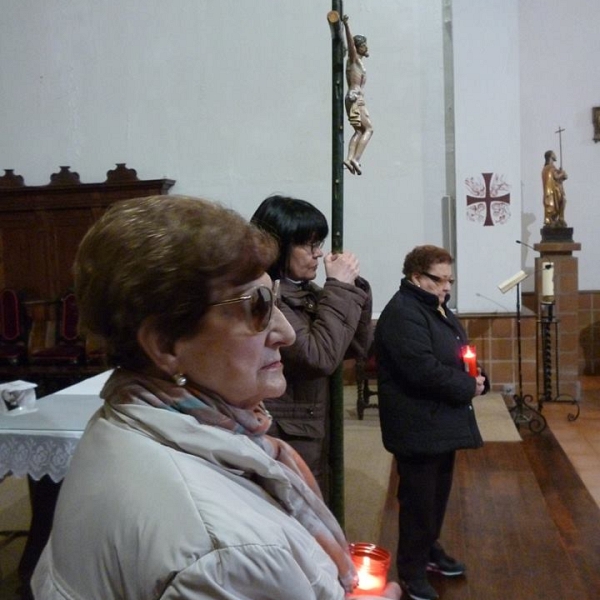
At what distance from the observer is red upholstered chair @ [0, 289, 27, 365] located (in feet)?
23.7

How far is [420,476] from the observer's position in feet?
9.14

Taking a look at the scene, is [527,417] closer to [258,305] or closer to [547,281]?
[547,281]

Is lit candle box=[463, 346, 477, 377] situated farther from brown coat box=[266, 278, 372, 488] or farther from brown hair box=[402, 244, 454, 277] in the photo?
brown coat box=[266, 278, 372, 488]

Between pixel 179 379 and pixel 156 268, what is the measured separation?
151 mm

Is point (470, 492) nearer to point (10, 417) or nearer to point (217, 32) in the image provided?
point (10, 417)

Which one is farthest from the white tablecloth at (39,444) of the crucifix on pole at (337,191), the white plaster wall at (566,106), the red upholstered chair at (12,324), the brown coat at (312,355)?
the white plaster wall at (566,106)

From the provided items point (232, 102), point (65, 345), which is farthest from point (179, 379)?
point (232, 102)

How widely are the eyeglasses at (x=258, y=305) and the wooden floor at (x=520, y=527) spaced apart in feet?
7.84

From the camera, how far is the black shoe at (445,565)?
3156 millimetres

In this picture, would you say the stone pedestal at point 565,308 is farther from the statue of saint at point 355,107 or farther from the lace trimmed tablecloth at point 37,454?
the statue of saint at point 355,107

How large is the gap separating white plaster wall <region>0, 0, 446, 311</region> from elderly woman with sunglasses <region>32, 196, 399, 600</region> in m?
6.36

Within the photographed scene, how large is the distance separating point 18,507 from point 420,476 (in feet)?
8.31

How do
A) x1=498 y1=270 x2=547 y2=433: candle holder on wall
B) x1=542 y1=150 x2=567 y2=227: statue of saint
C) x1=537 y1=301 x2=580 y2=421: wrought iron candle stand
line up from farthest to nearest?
1. x1=542 y1=150 x2=567 y2=227: statue of saint
2. x1=537 y1=301 x2=580 y2=421: wrought iron candle stand
3. x1=498 y1=270 x2=547 y2=433: candle holder on wall

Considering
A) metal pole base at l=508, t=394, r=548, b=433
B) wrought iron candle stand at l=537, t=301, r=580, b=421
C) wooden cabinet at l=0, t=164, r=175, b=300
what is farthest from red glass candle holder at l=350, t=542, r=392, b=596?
wooden cabinet at l=0, t=164, r=175, b=300
